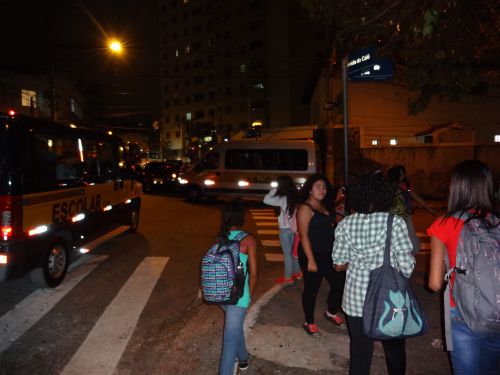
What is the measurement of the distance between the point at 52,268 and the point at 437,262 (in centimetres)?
575

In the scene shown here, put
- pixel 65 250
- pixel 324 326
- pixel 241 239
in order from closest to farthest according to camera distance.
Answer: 1. pixel 241 239
2. pixel 324 326
3. pixel 65 250

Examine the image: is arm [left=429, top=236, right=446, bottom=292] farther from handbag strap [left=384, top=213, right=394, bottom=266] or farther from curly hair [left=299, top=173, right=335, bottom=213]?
curly hair [left=299, top=173, right=335, bottom=213]

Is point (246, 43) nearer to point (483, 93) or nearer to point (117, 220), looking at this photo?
point (483, 93)

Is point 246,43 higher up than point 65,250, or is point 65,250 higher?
point 246,43

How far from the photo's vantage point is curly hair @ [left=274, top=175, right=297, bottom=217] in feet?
20.3

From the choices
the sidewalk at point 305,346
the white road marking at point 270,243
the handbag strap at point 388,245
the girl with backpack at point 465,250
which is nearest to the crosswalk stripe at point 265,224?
the white road marking at point 270,243

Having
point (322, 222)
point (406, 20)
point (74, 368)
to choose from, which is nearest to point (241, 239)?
point (322, 222)

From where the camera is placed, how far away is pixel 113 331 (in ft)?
16.3

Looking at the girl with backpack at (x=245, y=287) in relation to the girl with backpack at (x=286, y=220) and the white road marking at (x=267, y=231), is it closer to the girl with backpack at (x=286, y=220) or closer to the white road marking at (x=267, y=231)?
the girl with backpack at (x=286, y=220)

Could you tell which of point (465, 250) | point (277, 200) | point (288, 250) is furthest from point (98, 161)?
point (465, 250)

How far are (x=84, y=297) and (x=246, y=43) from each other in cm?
6683

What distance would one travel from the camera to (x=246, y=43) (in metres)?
68.2

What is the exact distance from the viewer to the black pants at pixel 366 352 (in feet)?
10.2

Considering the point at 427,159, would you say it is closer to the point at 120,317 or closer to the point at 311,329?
the point at 311,329
